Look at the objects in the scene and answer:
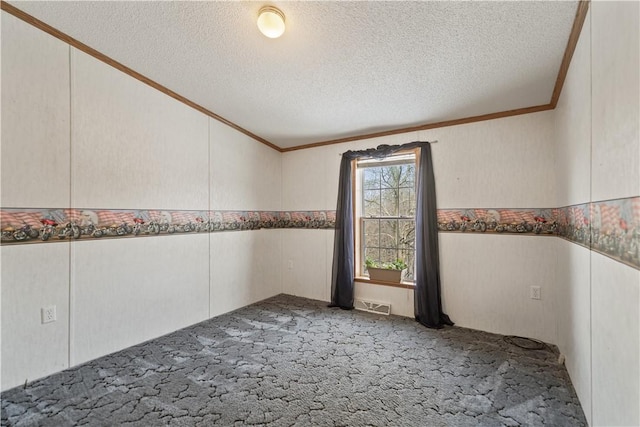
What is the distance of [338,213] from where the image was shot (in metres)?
3.66

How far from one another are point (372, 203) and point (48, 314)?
132 inches

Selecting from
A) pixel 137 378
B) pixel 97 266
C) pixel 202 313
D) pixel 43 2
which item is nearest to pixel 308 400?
pixel 137 378

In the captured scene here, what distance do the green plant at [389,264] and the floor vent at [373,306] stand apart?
0.46m

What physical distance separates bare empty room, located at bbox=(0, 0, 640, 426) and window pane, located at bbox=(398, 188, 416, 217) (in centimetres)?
4

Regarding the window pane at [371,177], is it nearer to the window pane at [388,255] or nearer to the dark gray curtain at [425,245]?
the dark gray curtain at [425,245]

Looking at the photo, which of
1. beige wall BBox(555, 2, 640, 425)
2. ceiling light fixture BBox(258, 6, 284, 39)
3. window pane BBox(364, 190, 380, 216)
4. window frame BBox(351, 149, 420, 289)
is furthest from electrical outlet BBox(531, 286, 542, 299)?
ceiling light fixture BBox(258, 6, 284, 39)

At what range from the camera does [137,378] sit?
6.55 ft

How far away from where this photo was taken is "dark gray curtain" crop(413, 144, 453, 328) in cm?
293

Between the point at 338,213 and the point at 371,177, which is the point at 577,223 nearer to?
the point at 371,177

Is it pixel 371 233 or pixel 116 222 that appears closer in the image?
pixel 116 222

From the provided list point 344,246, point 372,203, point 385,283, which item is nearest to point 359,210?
point 372,203

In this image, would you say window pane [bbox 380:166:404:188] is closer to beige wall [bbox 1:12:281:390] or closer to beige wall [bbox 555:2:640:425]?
beige wall [bbox 555:2:640:425]

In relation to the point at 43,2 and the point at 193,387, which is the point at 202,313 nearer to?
the point at 193,387

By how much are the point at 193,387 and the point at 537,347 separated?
2.90 m
